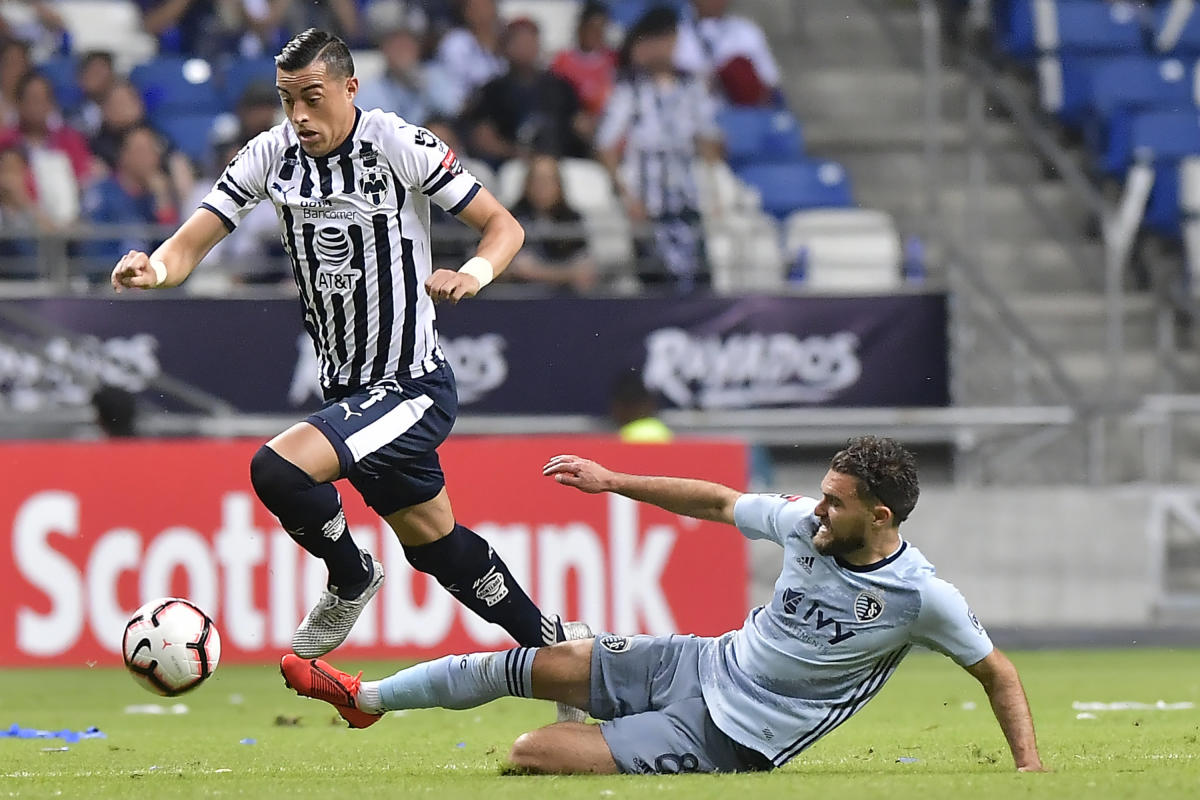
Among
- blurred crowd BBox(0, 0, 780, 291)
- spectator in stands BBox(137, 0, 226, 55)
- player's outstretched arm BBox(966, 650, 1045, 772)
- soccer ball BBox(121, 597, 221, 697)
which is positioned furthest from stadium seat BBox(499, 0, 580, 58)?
player's outstretched arm BBox(966, 650, 1045, 772)

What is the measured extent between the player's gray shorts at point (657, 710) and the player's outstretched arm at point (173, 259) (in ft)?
6.54

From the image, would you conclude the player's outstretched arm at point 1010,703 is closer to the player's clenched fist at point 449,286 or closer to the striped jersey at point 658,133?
the player's clenched fist at point 449,286

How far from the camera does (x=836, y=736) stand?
8.70 m

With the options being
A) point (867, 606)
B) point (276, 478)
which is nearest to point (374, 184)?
point (276, 478)

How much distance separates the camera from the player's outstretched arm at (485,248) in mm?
6621

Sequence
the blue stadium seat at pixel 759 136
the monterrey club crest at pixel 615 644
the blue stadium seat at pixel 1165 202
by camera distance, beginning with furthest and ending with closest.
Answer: the blue stadium seat at pixel 1165 202 < the blue stadium seat at pixel 759 136 < the monterrey club crest at pixel 615 644

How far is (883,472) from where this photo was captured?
619 cm

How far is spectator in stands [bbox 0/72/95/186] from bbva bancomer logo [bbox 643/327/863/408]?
4.64 meters

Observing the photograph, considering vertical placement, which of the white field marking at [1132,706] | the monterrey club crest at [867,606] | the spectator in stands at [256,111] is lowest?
the white field marking at [1132,706]

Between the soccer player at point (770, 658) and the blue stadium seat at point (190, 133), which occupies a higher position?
the blue stadium seat at point (190, 133)

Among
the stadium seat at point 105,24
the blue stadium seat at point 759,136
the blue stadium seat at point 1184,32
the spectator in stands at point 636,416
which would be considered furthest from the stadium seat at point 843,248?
the stadium seat at point 105,24

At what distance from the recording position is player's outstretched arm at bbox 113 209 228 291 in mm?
7039

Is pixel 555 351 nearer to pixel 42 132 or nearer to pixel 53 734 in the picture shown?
pixel 42 132

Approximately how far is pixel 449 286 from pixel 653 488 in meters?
0.92
